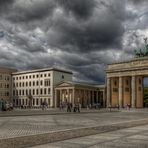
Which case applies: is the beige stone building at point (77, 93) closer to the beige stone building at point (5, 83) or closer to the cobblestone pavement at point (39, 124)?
the beige stone building at point (5, 83)

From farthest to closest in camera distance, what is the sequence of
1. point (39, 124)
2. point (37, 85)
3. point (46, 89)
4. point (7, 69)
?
point (7, 69)
point (37, 85)
point (46, 89)
point (39, 124)

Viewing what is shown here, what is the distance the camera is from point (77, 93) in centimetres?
12069

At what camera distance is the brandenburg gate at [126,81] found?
91.6m

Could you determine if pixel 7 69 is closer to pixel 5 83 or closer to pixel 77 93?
pixel 5 83

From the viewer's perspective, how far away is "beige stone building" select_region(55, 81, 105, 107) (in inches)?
4650

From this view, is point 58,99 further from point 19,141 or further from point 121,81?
point 19,141

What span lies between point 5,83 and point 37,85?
18642 millimetres

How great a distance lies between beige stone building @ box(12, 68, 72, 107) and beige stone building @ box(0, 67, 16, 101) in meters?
2.20

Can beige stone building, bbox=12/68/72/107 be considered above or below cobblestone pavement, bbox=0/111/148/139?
above

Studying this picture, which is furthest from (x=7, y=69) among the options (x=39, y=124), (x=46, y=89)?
(x=39, y=124)

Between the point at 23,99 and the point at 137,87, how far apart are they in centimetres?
6262

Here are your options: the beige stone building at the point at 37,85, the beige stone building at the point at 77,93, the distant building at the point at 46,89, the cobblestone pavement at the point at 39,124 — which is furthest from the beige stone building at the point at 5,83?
the cobblestone pavement at the point at 39,124

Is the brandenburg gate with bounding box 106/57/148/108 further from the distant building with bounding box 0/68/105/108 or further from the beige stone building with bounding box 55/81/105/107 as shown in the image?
the beige stone building with bounding box 55/81/105/107

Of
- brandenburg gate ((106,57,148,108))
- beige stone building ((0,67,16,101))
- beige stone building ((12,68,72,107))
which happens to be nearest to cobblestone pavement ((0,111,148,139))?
brandenburg gate ((106,57,148,108))
